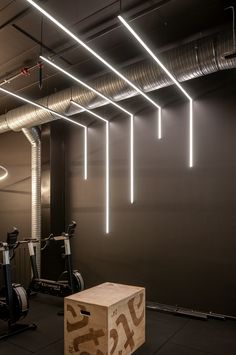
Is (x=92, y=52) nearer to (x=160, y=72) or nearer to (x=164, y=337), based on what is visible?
(x=160, y=72)

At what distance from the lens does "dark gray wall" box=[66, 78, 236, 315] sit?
4.19 m

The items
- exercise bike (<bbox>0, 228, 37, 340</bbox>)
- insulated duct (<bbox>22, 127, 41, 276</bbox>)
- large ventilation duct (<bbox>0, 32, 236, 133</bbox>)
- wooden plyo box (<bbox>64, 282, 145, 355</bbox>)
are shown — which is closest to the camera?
wooden plyo box (<bbox>64, 282, 145, 355</bbox>)

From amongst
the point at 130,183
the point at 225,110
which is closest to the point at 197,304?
the point at 130,183

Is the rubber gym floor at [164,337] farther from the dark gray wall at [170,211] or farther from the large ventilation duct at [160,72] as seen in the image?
the large ventilation duct at [160,72]

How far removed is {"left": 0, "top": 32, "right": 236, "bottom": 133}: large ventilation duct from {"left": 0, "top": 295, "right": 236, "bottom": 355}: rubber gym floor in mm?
3055

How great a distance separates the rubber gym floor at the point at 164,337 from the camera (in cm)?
321

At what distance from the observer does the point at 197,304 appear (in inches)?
168

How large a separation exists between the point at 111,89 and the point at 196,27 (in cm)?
128

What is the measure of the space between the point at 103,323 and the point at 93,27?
10.5 feet

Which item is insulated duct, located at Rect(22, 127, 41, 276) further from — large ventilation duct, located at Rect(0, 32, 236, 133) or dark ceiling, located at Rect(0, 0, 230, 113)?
dark ceiling, located at Rect(0, 0, 230, 113)

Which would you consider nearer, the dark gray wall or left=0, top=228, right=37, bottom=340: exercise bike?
left=0, top=228, right=37, bottom=340: exercise bike

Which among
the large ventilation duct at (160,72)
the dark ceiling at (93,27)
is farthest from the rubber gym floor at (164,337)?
the dark ceiling at (93,27)

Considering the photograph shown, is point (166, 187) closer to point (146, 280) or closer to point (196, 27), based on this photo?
point (146, 280)

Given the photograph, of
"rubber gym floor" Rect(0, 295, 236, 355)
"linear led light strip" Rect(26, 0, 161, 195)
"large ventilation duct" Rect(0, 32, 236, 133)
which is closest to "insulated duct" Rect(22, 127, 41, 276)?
"large ventilation duct" Rect(0, 32, 236, 133)
